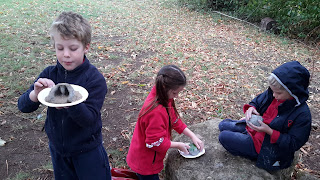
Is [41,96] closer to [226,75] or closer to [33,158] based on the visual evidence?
[33,158]

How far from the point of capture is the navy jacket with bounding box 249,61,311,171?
2.35m

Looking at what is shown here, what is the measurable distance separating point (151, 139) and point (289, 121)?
1.37 meters

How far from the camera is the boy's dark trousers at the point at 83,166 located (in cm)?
211

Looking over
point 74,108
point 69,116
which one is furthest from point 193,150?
point 74,108

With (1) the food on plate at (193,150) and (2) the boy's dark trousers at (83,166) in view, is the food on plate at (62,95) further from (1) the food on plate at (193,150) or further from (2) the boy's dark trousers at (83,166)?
(1) the food on plate at (193,150)

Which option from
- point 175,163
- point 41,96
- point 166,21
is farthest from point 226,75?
point 166,21

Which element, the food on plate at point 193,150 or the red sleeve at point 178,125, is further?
the food on plate at point 193,150

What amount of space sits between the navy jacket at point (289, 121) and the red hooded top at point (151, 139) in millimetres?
1010

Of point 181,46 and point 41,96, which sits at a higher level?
point 41,96

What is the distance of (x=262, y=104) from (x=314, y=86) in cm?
413

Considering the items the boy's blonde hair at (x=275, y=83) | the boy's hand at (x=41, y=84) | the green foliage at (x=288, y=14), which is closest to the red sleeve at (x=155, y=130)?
the boy's hand at (x=41, y=84)

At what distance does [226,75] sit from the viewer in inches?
249

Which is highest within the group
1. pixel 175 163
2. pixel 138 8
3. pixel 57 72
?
pixel 57 72

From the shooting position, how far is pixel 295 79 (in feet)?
7.64
